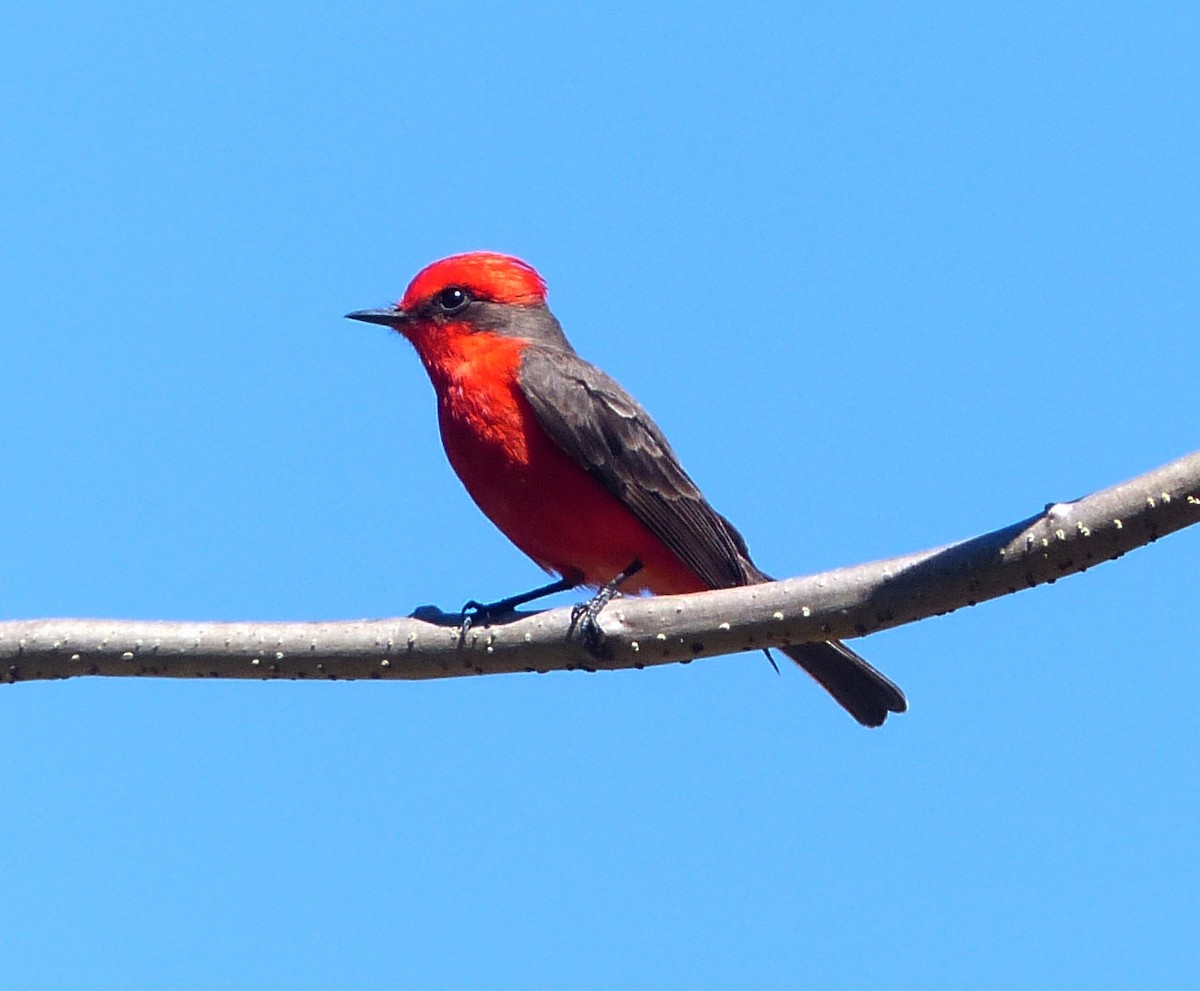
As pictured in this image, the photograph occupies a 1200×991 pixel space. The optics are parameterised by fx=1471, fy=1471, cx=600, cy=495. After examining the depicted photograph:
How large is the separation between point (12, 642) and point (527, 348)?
12.2 feet

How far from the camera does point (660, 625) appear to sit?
513 cm

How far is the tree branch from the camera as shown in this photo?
170 inches

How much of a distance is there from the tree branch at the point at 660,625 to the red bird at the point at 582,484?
5.68 ft

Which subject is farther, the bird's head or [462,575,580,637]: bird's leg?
the bird's head

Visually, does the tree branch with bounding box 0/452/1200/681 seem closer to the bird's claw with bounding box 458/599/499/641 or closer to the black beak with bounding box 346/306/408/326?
the bird's claw with bounding box 458/599/499/641

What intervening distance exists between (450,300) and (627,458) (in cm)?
169

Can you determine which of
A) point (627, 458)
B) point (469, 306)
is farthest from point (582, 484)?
point (469, 306)

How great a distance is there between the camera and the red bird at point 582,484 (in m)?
7.37

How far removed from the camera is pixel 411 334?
8492mm

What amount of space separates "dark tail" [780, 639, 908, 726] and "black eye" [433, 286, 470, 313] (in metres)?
2.77

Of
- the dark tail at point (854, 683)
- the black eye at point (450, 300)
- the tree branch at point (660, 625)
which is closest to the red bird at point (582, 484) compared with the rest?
the dark tail at point (854, 683)

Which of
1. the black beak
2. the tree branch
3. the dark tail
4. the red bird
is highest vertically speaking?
the black beak

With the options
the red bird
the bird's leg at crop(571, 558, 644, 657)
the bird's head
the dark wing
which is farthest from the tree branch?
the bird's head

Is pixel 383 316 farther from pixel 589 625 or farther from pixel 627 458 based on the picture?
pixel 589 625
